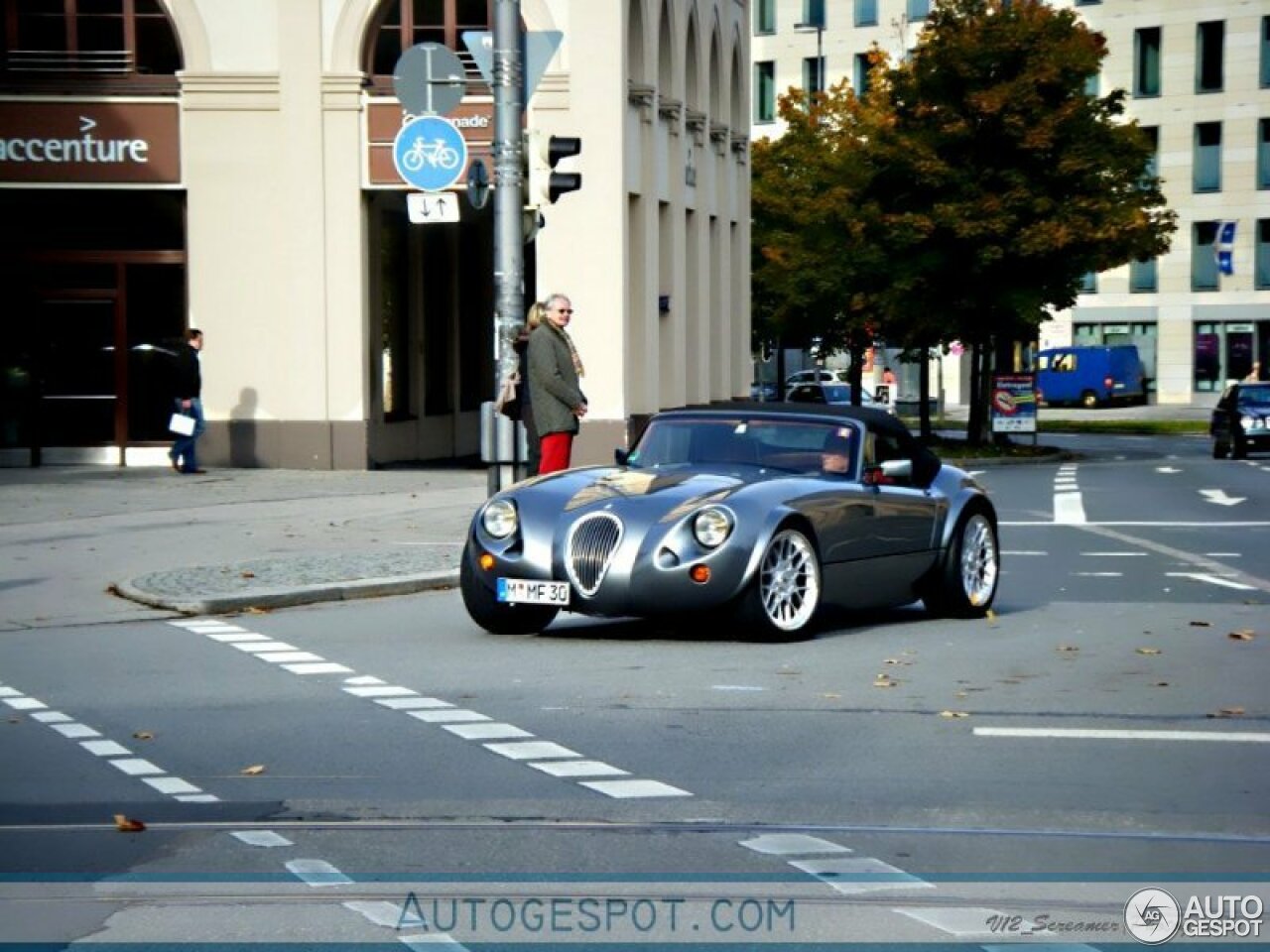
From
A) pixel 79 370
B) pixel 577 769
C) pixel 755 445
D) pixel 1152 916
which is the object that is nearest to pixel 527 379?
pixel 755 445

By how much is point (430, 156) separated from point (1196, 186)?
71378mm

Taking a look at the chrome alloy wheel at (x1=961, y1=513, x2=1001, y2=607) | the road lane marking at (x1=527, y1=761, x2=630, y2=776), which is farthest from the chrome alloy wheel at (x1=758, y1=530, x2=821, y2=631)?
the road lane marking at (x1=527, y1=761, x2=630, y2=776)

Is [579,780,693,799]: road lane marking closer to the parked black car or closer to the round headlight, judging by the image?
the round headlight

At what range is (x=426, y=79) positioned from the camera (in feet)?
63.6

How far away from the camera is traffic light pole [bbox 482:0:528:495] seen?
18719 mm

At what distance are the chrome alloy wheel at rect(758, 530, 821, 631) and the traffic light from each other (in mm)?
6356

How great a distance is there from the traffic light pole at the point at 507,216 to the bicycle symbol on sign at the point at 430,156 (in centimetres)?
104

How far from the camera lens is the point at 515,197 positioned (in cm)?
1897

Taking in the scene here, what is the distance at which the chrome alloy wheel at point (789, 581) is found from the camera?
1295cm

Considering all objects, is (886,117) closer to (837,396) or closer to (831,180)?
(831,180)

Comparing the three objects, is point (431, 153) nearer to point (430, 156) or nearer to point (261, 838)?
point (430, 156)

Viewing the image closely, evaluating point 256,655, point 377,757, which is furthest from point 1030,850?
point 256,655

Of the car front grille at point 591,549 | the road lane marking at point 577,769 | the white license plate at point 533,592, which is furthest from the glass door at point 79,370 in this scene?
the road lane marking at point 577,769

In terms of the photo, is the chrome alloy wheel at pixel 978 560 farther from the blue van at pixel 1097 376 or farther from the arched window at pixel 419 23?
the blue van at pixel 1097 376
